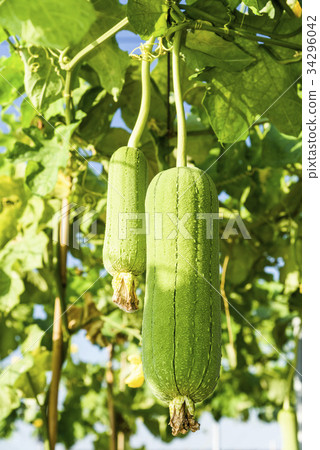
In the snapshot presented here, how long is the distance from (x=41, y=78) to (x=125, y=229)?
2.45 ft

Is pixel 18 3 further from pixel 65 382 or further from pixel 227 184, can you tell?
pixel 65 382

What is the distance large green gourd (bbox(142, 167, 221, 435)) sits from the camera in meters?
1.12

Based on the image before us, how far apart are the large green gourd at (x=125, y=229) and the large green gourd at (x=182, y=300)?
0.21 ft

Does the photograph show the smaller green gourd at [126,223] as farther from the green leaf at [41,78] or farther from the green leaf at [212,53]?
the green leaf at [41,78]

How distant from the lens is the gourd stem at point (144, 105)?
1306mm

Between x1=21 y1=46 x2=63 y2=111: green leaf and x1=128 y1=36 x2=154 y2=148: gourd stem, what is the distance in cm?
48

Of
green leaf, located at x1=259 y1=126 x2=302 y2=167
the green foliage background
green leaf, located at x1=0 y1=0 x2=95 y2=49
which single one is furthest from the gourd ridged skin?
green leaf, located at x1=0 y1=0 x2=95 y2=49

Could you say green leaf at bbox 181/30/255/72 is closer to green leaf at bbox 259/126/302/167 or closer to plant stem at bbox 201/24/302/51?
plant stem at bbox 201/24/302/51

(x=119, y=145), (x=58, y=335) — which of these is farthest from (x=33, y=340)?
(x=119, y=145)

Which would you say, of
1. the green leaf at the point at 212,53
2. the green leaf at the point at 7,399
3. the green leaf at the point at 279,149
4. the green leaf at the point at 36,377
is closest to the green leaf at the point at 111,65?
the green leaf at the point at 212,53

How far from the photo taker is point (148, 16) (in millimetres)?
1329

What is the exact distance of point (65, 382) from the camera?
154 inches
